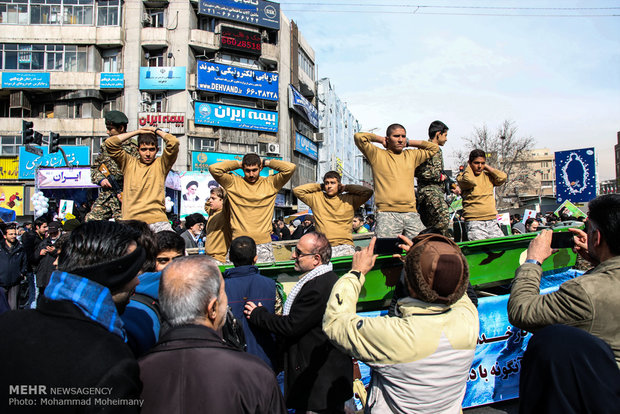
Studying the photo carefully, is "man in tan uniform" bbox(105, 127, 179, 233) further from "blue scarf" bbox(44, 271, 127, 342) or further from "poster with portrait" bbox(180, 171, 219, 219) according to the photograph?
"poster with portrait" bbox(180, 171, 219, 219)

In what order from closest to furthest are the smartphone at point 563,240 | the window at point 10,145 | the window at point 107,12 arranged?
the smartphone at point 563,240, the window at point 10,145, the window at point 107,12

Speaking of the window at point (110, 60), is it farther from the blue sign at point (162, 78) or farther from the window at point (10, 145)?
the window at point (10, 145)

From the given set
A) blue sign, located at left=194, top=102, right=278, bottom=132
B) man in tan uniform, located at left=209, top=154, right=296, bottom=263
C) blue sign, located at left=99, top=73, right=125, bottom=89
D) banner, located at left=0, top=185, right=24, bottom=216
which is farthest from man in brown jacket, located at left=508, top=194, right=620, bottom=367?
banner, located at left=0, top=185, right=24, bottom=216

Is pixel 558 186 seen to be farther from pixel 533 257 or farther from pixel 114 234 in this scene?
pixel 114 234

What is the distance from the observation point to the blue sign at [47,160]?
2944 centimetres

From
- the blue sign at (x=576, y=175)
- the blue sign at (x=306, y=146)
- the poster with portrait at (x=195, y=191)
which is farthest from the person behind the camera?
the blue sign at (x=306, y=146)

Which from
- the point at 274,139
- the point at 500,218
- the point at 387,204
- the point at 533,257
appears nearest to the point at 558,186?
the point at 500,218

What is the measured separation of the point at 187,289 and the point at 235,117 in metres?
32.4

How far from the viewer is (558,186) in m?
13.1

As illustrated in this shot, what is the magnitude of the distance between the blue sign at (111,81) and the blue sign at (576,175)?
94.5ft

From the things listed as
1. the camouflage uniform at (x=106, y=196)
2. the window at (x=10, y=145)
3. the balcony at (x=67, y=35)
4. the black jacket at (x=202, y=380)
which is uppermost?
the balcony at (x=67, y=35)

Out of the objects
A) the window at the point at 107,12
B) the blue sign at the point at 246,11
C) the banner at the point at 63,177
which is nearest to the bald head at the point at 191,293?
the banner at the point at 63,177

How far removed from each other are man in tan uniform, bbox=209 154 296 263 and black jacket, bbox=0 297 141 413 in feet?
12.7

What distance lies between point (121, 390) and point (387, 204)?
15.8 ft
